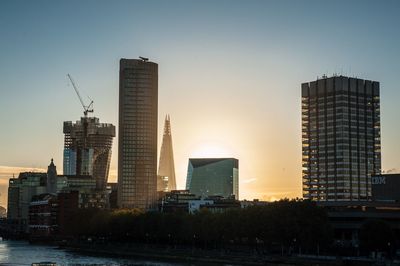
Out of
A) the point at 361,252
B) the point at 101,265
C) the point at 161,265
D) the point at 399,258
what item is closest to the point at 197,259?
the point at 161,265

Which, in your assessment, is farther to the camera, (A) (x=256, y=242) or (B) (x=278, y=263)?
(A) (x=256, y=242)

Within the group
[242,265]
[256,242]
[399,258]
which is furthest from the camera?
[256,242]

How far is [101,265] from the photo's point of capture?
170m

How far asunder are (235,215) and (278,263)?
3769 cm

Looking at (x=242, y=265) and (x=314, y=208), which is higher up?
(x=314, y=208)

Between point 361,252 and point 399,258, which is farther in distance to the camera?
point 361,252

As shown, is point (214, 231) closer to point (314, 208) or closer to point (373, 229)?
point (314, 208)

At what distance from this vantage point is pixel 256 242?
634 ft

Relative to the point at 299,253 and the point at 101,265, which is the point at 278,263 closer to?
the point at 299,253

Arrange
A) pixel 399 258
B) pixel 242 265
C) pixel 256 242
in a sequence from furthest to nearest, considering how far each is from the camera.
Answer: pixel 256 242 → pixel 242 265 → pixel 399 258

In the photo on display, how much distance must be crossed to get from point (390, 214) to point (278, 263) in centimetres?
5480

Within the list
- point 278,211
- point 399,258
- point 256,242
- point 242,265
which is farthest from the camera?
point 256,242

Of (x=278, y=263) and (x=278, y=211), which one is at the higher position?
(x=278, y=211)

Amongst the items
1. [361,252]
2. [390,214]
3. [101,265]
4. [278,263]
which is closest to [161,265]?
[101,265]
